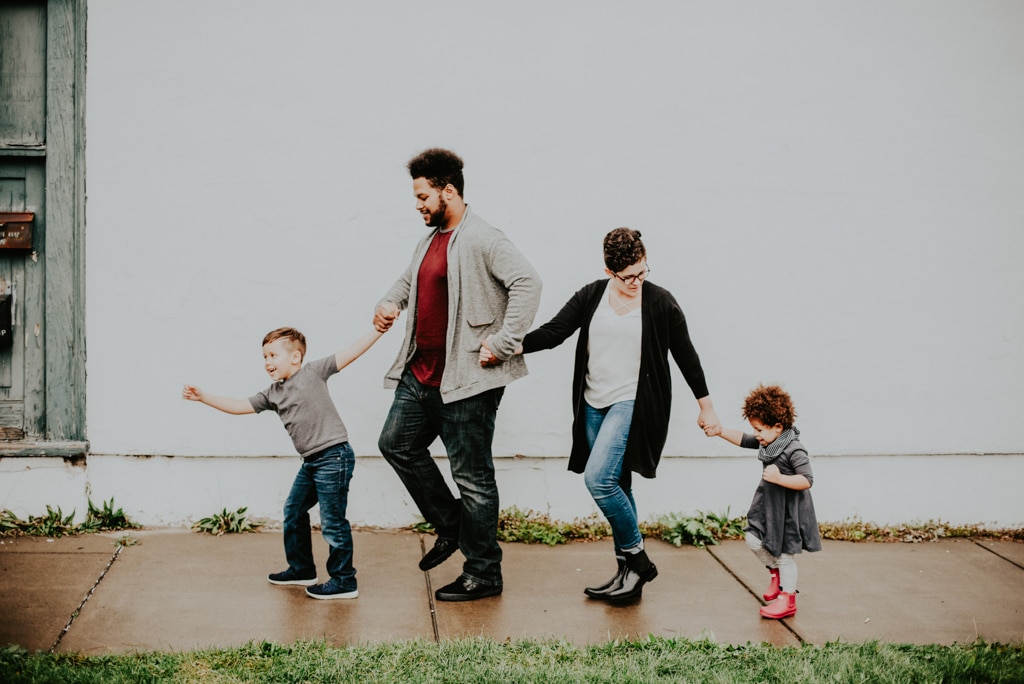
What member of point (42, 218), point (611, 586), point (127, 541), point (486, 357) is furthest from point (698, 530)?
point (42, 218)

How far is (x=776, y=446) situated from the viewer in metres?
4.29

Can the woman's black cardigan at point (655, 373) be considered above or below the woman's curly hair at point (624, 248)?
below

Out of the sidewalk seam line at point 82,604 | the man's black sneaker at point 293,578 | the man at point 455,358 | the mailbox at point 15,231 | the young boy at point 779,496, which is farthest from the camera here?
the mailbox at point 15,231

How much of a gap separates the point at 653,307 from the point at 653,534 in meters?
1.73

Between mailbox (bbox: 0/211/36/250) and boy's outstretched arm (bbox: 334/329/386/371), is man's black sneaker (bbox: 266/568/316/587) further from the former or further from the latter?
mailbox (bbox: 0/211/36/250)

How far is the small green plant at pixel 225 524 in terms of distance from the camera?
5426 mm

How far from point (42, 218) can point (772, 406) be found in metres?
4.07

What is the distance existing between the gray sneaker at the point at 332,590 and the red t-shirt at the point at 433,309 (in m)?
1.03

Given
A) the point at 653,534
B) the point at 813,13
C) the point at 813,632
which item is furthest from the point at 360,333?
the point at 813,13

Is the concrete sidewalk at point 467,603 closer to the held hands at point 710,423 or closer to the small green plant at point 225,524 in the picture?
the small green plant at point 225,524

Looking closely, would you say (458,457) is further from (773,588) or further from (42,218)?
(42,218)

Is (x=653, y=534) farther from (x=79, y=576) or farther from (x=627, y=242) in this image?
(x=79, y=576)

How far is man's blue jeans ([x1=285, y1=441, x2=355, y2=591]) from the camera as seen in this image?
14.5ft

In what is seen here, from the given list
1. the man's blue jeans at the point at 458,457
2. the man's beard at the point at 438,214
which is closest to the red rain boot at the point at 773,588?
the man's blue jeans at the point at 458,457
